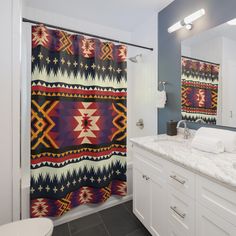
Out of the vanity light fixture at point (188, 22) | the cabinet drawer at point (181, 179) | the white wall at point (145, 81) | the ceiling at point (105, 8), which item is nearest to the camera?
the cabinet drawer at point (181, 179)

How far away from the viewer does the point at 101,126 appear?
1.77 meters

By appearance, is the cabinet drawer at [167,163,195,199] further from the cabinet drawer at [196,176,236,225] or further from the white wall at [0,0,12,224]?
the white wall at [0,0,12,224]

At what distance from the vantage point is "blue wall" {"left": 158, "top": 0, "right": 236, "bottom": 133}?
141cm

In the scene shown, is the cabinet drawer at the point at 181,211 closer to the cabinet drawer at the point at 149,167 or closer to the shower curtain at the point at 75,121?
the cabinet drawer at the point at 149,167

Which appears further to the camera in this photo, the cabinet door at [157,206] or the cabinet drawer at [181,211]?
the cabinet door at [157,206]

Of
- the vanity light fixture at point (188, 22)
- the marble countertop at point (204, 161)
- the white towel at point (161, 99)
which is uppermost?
the vanity light fixture at point (188, 22)

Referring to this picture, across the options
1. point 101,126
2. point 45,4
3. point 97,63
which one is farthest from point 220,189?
point 45,4

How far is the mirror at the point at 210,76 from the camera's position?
4.36 ft

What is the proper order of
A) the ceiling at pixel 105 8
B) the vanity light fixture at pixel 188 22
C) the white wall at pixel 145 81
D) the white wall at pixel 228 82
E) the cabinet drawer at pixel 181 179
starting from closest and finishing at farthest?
the cabinet drawer at pixel 181 179 < the white wall at pixel 228 82 < the vanity light fixture at pixel 188 22 < the ceiling at pixel 105 8 < the white wall at pixel 145 81

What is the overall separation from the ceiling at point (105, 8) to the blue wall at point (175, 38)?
18 centimetres

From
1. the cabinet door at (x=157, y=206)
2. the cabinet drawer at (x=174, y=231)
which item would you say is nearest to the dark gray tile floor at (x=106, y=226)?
the cabinet door at (x=157, y=206)

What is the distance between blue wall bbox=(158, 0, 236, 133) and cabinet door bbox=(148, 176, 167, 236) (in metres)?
0.75

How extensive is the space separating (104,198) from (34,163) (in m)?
0.88

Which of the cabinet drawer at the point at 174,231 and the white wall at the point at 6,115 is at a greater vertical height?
the white wall at the point at 6,115
